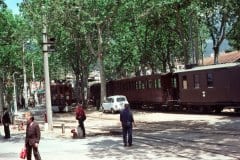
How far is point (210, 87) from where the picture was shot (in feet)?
127

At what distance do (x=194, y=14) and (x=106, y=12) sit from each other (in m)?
8.83

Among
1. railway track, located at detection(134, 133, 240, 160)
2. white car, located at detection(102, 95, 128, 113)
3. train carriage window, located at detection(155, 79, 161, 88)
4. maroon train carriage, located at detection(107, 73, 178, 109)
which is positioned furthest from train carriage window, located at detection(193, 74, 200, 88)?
railway track, located at detection(134, 133, 240, 160)

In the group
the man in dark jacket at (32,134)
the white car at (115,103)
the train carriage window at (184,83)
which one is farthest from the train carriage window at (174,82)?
the man in dark jacket at (32,134)

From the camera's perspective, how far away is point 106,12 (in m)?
53.7

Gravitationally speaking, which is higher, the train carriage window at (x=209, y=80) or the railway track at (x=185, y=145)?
the train carriage window at (x=209, y=80)

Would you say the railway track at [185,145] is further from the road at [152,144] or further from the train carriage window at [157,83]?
the train carriage window at [157,83]

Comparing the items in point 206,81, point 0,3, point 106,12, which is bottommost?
point 206,81

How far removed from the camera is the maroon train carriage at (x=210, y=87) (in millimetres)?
36469

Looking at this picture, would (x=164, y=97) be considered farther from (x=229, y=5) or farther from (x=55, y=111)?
(x=55, y=111)

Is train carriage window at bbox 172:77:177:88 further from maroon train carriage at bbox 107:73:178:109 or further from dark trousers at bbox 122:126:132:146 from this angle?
dark trousers at bbox 122:126:132:146

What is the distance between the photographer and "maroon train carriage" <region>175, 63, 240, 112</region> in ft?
120

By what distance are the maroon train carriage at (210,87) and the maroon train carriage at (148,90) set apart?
2.62m

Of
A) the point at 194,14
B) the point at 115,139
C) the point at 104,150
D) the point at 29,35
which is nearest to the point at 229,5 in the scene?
the point at 194,14

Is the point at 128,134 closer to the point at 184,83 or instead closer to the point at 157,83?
the point at 184,83
